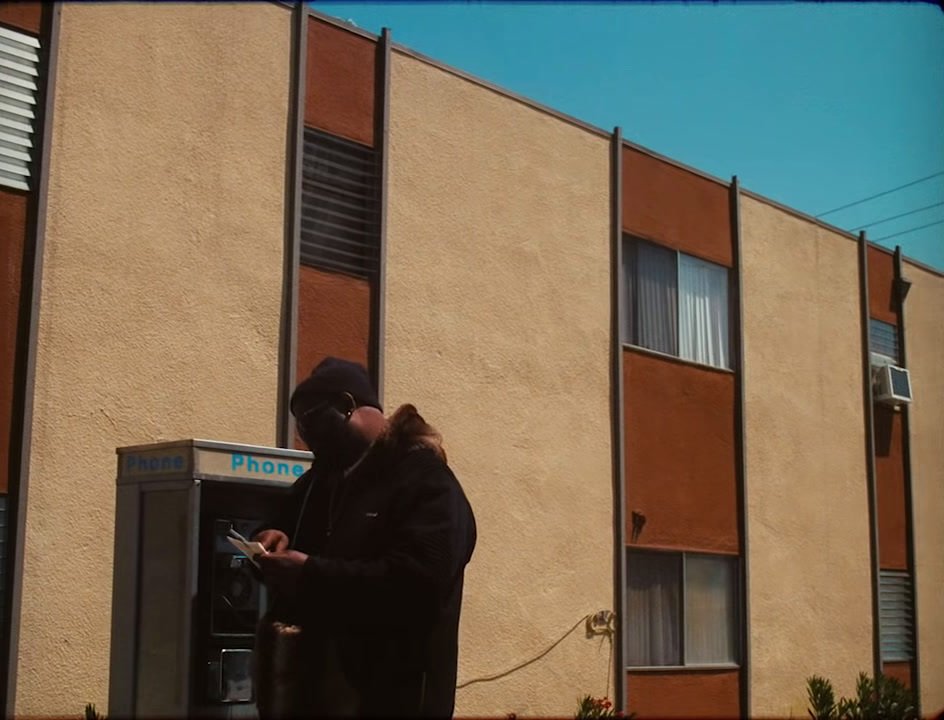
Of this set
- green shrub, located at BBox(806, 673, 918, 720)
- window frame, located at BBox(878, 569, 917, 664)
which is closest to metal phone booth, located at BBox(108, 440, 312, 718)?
green shrub, located at BBox(806, 673, 918, 720)

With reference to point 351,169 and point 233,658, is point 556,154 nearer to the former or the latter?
point 351,169

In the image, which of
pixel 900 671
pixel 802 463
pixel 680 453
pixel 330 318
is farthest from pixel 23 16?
pixel 900 671

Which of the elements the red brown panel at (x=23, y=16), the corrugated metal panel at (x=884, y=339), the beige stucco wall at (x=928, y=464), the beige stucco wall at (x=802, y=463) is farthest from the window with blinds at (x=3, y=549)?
the beige stucco wall at (x=928, y=464)

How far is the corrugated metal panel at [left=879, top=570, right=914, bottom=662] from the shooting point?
18.7 m

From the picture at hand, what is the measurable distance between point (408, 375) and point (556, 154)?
134 inches

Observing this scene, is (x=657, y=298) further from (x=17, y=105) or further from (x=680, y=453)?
(x=17, y=105)

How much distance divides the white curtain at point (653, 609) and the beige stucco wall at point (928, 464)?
552 cm

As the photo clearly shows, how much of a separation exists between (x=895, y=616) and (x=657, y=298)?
21.0 ft

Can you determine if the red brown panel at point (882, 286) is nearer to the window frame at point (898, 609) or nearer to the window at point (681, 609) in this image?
the window frame at point (898, 609)

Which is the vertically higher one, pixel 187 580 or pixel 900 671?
pixel 187 580

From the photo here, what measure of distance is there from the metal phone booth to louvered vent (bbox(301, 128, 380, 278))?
412 centimetres

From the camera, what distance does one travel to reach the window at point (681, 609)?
14.9 meters

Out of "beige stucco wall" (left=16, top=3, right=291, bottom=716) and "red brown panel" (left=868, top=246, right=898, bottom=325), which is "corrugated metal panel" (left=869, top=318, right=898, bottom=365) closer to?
"red brown panel" (left=868, top=246, right=898, bottom=325)

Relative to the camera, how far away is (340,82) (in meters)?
12.5
